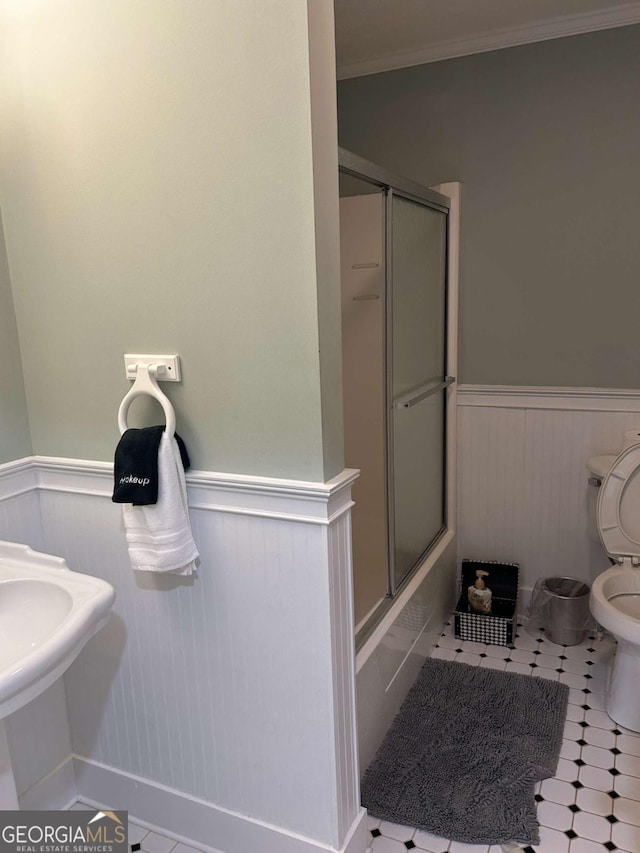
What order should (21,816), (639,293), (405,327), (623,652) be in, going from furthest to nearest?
1. (639,293)
2. (405,327)
3. (623,652)
4. (21,816)

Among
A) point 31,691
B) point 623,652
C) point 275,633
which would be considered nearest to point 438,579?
point 623,652

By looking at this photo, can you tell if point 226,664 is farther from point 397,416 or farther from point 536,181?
point 536,181

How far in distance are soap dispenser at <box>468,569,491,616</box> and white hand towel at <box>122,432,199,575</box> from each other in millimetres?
1568

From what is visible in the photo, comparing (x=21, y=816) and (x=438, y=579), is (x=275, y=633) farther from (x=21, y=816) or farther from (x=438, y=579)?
(x=438, y=579)

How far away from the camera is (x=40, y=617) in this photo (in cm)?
136

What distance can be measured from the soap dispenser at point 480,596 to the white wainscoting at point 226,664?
120 cm

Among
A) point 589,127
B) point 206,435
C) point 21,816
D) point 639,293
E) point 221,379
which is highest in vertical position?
point 589,127

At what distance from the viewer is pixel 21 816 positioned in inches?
61.2

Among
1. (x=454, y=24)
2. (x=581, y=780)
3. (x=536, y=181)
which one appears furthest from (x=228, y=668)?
→ (x=454, y=24)

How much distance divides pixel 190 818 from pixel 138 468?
100 centimetres

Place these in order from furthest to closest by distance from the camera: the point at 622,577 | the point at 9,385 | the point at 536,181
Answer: the point at 536,181 < the point at 622,577 < the point at 9,385

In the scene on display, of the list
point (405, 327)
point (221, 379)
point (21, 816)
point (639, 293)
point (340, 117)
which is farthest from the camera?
point (340, 117)

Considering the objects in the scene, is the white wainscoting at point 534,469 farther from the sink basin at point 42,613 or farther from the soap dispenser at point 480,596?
the sink basin at point 42,613

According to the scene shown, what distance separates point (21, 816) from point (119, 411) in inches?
40.6
